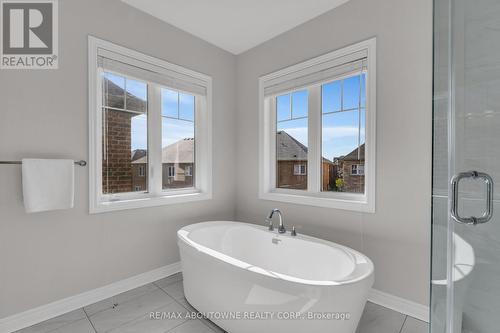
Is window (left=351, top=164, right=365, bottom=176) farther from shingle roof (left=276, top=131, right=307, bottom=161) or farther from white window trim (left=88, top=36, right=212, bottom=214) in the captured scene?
white window trim (left=88, top=36, right=212, bottom=214)

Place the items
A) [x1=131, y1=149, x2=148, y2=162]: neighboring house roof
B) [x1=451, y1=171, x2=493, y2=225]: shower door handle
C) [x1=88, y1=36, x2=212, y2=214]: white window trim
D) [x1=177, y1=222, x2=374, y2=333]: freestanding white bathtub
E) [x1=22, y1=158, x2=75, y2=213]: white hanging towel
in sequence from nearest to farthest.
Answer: [x1=451, y1=171, x2=493, y2=225]: shower door handle, [x1=177, y1=222, x2=374, y2=333]: freestanding white bathtub, [x1=22, y1=158, x2=75, y2=213]: white hanging towel, [x1=88, y1=36, x2=212, y2=214]: white window trim, [x1=131, y1=149, x2=148, y2=162]: neighboring house roof

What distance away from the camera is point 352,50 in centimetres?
209

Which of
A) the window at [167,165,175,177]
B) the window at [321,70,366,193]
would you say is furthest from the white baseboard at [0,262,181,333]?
the window at [321,70,366,193]

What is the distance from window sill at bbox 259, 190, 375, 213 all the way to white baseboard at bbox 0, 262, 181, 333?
1399 mm

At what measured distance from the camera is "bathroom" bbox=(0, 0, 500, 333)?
104 centimetres

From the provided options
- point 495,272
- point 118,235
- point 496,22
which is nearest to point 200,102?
point 118,235

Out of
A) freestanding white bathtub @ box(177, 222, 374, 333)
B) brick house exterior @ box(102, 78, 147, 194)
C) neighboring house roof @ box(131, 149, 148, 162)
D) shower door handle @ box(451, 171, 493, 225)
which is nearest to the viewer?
shower door handle @ box(451, 171, 493, 225)

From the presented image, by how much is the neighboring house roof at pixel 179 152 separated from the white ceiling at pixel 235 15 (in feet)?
4.03

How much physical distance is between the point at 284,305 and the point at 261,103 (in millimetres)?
2156

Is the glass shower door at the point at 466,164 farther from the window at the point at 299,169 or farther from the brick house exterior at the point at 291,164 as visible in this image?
the window at the point at 299,169

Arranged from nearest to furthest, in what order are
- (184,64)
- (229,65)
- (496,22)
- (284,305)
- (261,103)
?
→ (496,22)
(284,305)
(184,64)
(261,103)
(229,65)

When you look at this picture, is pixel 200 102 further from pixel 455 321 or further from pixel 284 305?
pixel 455 321

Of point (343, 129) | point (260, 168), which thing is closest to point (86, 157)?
point (260, 168)

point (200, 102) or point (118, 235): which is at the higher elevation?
point (200, 102)
